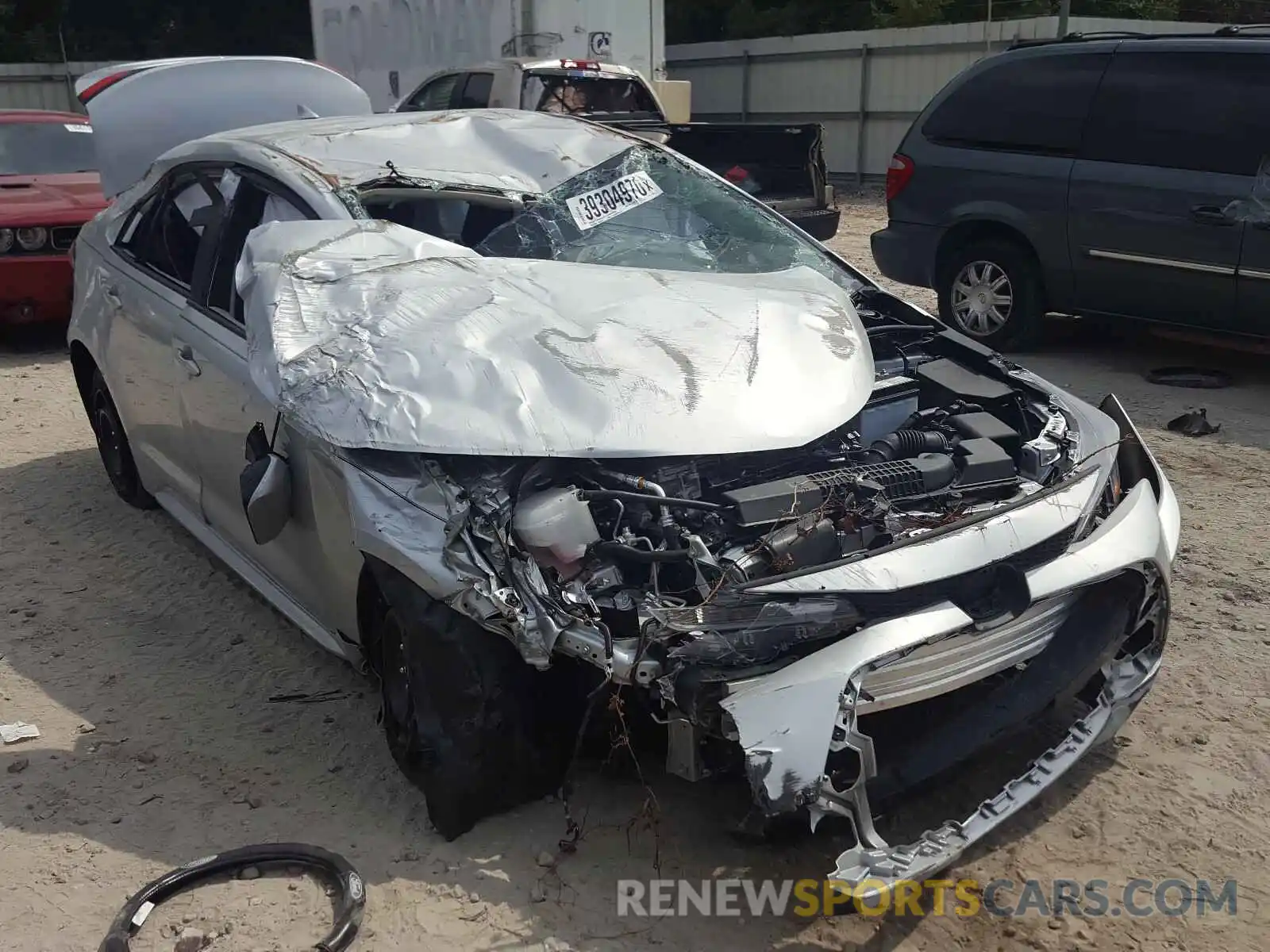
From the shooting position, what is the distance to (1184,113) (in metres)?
6.58

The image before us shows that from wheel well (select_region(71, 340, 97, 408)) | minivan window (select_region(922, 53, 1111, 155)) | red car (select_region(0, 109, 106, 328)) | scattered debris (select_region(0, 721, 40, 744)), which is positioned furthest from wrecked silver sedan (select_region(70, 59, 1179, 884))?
red car (select_region(0, 109, 106, 328))

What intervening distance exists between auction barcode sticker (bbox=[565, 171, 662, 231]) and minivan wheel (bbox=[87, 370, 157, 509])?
2219 mm

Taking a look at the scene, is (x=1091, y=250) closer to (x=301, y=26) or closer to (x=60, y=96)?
(x=60, y=96)

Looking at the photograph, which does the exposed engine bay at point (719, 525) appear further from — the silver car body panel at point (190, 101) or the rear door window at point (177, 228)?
the silver car body panel at point (190, 101)

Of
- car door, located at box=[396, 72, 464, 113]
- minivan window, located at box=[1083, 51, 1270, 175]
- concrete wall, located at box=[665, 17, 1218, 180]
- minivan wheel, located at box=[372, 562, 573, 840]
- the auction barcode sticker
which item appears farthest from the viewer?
concrete wall, located at box=[665, 17, 1218, 180]

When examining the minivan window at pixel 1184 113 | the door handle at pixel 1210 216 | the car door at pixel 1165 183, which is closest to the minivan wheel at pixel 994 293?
the car door at pixel 1165 183

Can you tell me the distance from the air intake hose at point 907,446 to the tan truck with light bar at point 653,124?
405cm

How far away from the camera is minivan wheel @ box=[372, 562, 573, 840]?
9.04 ft

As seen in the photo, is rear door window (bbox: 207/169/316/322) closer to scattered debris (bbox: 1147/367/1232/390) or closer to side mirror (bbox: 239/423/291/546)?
side mirror (bbox: 239/423/291/546)

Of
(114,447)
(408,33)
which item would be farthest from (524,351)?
(408,33)

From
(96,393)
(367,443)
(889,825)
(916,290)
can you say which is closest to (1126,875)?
(889,825)

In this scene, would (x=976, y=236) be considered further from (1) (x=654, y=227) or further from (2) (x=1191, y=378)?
(1) (x=654, y=227)

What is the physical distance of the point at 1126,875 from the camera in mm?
2787

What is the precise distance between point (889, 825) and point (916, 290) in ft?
23.4
